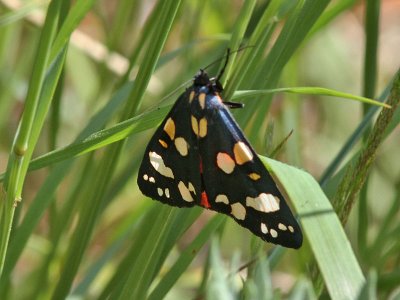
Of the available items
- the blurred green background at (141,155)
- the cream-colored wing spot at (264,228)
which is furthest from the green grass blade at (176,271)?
the cream-colored wing spot at (264,228)

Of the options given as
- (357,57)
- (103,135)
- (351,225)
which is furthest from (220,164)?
(357,57)

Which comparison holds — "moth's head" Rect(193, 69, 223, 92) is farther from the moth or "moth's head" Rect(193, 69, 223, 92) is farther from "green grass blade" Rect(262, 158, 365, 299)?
"green grass blade" Rect(262, 158, 365, 299)

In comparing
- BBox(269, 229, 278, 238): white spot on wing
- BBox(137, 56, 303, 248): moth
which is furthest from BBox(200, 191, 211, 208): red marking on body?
BBox(269, 229, 278, 238): white spot on wing

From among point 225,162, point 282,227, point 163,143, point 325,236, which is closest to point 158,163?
point 163,143

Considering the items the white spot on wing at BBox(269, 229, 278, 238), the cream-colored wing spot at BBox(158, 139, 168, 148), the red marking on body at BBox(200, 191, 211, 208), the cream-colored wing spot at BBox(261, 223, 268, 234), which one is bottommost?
the white spot on wing at BBox(269, 229, 278, 238)

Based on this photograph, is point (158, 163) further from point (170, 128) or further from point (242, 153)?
point (242, 153)
